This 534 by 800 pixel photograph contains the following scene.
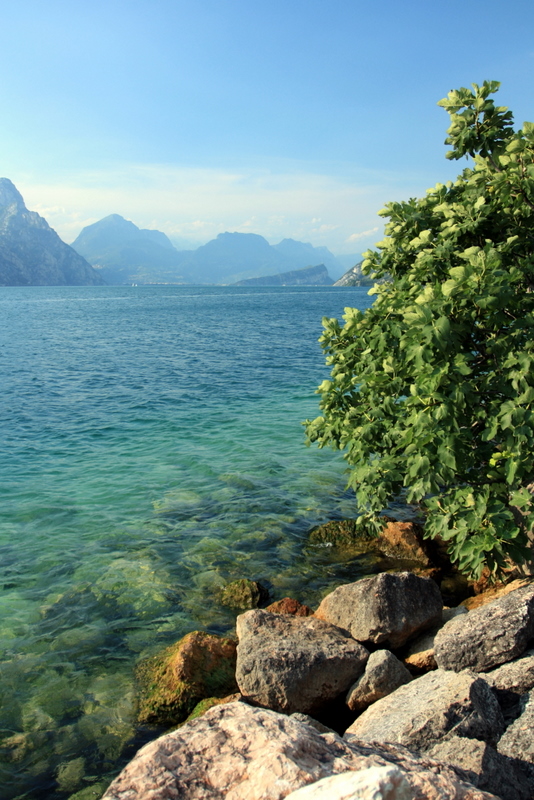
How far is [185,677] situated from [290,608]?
2927mm

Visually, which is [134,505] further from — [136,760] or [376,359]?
[136,760]

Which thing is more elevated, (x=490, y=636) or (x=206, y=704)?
(x=490, y=636)

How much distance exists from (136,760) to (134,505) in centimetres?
1477

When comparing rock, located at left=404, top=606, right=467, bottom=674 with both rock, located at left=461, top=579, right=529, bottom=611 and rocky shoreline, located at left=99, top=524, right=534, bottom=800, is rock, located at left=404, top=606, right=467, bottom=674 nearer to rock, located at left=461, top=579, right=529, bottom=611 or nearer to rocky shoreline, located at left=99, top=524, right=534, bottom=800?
rocky shoreline, located at left=99, top=524, right=534, bottom=800

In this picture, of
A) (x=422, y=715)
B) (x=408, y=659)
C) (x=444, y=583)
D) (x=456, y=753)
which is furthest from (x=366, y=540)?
(x=456, y=753)

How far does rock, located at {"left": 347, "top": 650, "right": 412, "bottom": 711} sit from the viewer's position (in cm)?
955

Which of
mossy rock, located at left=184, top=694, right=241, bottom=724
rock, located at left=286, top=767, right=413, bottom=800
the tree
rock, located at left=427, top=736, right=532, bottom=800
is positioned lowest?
mossy rock, located at left=184, top=694, right=241, bottom=724

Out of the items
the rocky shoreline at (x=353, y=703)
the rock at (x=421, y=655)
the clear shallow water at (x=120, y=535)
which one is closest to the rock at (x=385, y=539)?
the clear shallow water at (x=120, y=535)

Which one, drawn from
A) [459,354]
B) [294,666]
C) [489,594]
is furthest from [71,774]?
[459,354]

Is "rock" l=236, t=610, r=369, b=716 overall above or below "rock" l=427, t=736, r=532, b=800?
below

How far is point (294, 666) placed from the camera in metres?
9.80

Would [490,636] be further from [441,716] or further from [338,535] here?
[338,535]

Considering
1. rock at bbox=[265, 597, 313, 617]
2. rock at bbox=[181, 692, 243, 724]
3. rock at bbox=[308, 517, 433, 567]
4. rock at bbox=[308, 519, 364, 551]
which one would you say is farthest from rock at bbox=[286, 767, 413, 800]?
rock at bbox=[308, 519, 364, 551]

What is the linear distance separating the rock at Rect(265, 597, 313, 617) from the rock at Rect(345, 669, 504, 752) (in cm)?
400
